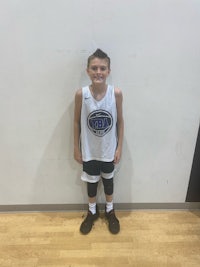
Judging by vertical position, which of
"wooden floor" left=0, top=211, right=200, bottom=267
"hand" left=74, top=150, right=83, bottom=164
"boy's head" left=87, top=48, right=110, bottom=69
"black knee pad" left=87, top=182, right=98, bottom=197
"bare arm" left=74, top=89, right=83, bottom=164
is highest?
"boy's head" left=87, top=48, right=110, bottom=69

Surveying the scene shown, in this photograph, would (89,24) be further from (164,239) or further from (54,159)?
(164,239)

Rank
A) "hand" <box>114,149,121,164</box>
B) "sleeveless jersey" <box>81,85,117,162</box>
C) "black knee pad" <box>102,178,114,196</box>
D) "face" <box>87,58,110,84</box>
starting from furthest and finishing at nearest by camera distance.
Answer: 1. "black knee pad" <box>102,178,114,196</box>
2. "hand" <box>114,149,121,164</box>
3. "sleeveless jersey" <box>81,85,117,162</box>
4. "face" <box>87,58,110,84</box>

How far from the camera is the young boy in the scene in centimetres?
149

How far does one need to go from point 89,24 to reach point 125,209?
1314mm

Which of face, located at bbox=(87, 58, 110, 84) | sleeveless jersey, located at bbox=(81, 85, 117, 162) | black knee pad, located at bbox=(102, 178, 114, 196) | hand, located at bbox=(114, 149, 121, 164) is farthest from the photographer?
black knee pad, located at bbox=(102, 178, 114, 196)

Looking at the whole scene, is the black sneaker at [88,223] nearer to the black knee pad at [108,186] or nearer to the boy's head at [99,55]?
the black knee pad at [108,186]

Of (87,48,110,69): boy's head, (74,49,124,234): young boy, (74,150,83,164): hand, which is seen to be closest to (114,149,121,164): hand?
(74,49,124,234): young boy

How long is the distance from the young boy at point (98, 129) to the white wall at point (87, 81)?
86 millimetres

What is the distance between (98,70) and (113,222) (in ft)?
3.38

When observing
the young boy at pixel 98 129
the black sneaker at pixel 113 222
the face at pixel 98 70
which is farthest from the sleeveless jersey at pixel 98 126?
the black sneaker at pixel 113 222

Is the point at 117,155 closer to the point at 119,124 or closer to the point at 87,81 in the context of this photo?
the point at 119,124

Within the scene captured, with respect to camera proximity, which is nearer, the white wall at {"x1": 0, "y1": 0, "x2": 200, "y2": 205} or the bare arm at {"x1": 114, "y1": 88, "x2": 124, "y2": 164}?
the white wall at {"x1": 0, "y1": 0, "x2": 200, "y2": 205}

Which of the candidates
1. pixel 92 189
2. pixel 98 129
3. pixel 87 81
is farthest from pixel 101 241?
pixel 87 81

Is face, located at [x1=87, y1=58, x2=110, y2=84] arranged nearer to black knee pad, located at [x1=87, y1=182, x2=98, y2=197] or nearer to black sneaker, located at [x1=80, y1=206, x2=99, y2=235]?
black knee pad, located at [x1=87, y1=182, x2=98, y2=197]
